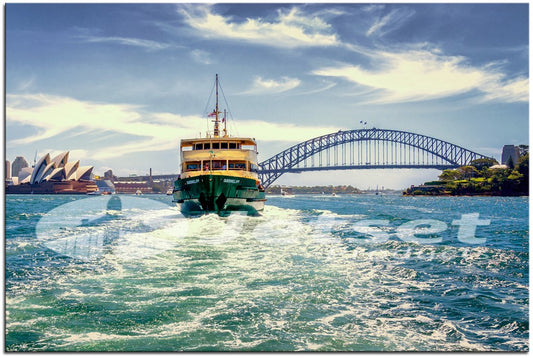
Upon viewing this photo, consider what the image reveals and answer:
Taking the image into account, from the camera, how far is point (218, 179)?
27.8 m

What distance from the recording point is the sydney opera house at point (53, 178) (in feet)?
451

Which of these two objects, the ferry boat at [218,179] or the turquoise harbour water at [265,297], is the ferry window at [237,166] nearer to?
the ferry boat at [218,179]

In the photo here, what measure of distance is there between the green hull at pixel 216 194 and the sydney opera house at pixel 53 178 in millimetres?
124719

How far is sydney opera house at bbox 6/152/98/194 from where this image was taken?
138 m

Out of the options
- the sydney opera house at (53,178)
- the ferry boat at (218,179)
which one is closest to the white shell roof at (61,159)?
the sydney opera house at (53,178)

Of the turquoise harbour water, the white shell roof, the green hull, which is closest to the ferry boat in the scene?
the green hull

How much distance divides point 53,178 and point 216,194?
134148 millimetres

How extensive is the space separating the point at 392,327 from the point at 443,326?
0.87m

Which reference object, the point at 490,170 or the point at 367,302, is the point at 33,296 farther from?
the point at 490,170

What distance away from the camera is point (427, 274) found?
10039mm

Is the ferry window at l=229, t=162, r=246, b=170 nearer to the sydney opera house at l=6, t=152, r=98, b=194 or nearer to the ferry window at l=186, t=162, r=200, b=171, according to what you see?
the ferry window at l=186, t=162, r=200, b=171

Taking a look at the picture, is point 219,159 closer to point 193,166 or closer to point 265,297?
point 193,166

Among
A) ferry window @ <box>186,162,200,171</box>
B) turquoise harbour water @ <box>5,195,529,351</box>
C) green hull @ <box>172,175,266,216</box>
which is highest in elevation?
ferry window @ <box>186,162,200,171</box>

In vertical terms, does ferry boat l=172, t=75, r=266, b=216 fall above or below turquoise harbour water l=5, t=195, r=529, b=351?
above
